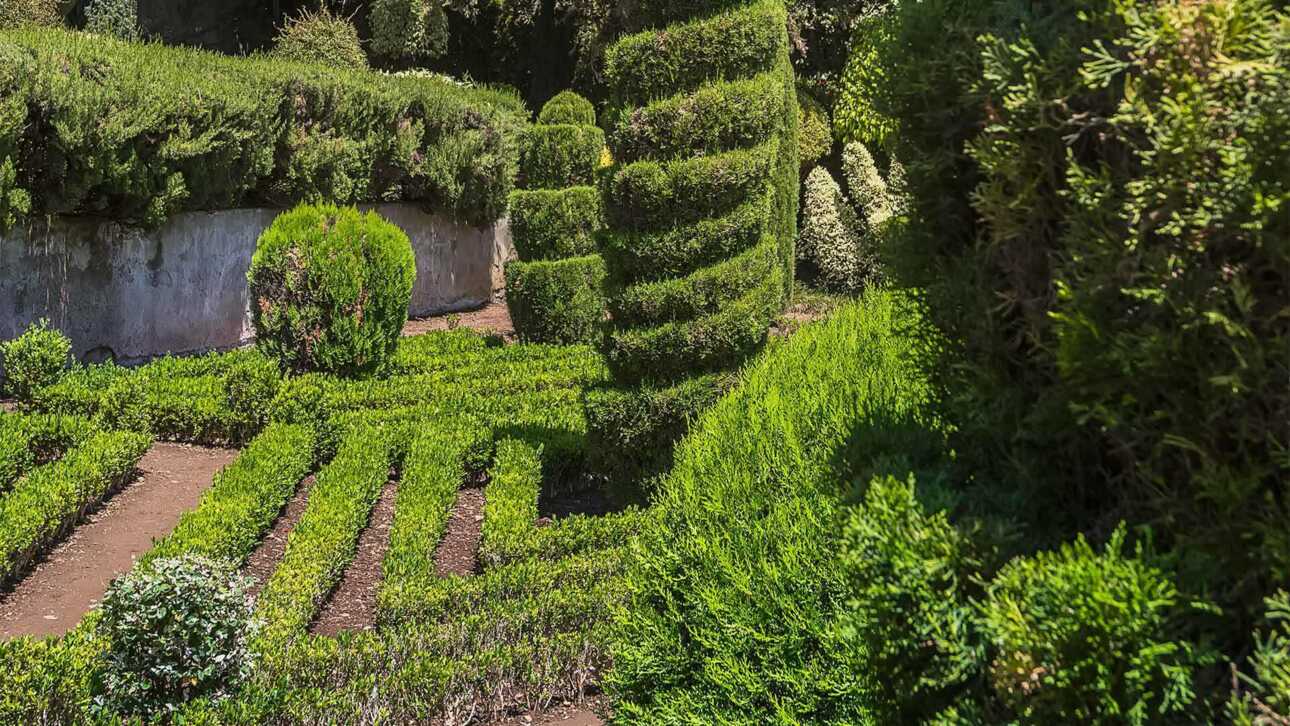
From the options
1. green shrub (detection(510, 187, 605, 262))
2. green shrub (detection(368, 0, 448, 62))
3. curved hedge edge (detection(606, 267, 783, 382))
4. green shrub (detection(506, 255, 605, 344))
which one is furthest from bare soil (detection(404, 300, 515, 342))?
curved hedge edge (detection(606, 267, 783, 382))

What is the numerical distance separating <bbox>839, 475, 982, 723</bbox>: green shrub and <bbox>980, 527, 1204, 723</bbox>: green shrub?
0.45 feet

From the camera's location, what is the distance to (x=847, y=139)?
17.9 m

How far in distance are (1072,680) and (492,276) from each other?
1614 centimetres

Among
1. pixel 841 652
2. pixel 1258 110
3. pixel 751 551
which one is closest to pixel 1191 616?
pixel 1258 110

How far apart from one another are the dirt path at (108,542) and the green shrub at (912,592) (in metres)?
4.14

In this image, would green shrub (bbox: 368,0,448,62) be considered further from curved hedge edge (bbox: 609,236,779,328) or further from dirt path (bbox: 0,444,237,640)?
curved hedge edge (bbox: 609,236,779,328)

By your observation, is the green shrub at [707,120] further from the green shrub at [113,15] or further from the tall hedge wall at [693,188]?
the green shrub at [113,15]

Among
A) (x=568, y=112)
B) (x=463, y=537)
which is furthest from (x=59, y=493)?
(x=568, y=112)

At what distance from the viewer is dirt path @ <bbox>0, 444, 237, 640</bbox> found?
5707mm

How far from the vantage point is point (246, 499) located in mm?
6668

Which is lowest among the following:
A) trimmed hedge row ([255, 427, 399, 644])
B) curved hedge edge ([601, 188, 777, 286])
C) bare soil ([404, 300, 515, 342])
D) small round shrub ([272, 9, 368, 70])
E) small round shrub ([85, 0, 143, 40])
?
trimmed hedge row ([255, 427, 399, 644])

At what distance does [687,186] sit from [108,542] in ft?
13.3

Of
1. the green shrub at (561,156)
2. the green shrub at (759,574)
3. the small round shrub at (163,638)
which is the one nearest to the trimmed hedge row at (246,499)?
the small round shrub at (163,638)

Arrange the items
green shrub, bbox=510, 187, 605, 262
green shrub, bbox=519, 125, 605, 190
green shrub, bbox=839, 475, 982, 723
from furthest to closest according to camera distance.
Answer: green shrub, bbox=519, 125, 605, 190 < green shrub, bbox=510, 187, 605, 262 < green shrub, bbox=839, 475, 982, 723
